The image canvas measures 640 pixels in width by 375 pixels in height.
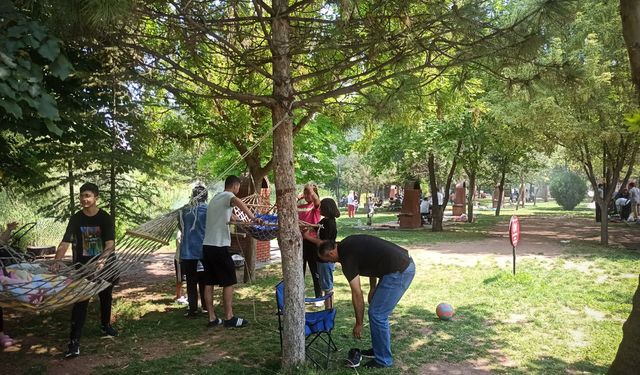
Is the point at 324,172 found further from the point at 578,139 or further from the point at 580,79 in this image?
the point at 580,79

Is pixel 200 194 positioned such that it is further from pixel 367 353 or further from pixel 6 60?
pixel 6 60

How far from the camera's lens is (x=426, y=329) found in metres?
5.56

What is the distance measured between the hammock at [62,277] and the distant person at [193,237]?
1172 millimetres

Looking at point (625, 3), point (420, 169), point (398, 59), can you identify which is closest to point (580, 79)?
point (625, 3)

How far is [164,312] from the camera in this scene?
6.55 meters

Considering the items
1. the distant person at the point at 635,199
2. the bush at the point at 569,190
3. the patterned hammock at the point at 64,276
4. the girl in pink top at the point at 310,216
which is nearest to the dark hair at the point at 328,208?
the girl in pink top at the point at 310,216

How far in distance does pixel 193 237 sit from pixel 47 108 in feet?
11.6

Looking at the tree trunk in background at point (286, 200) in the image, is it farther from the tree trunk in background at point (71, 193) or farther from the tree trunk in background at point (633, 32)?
the tree trunk in background at point (71, 193)

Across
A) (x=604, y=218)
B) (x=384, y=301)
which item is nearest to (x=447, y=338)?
(x=384, y=301)

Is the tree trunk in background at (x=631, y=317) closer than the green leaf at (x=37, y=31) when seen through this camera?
No

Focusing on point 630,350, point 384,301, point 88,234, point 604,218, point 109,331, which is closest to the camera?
point 630,350

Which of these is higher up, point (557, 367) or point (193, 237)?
point (193, 237)

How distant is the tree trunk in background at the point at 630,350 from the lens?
11.1ft

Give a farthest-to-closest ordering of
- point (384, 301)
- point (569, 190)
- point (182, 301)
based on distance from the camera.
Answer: point (569, 190)
point (182, 301)
point (384, 301)
